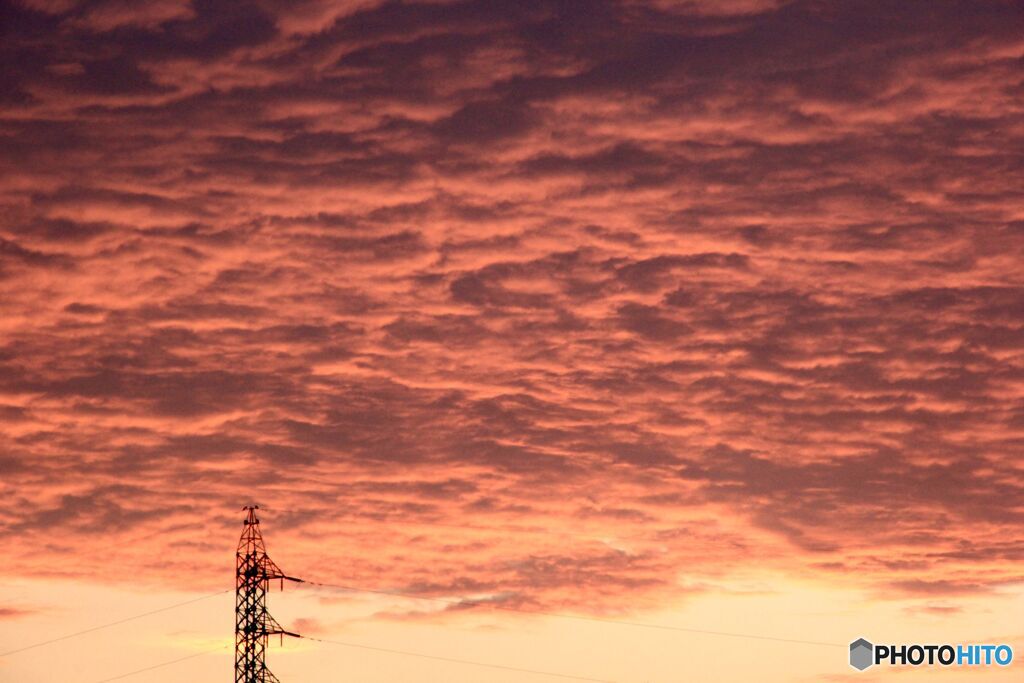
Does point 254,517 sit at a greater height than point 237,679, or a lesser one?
greater

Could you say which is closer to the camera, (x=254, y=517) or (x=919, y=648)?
(x=919, y=648)

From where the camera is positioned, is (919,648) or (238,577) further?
(238,577)

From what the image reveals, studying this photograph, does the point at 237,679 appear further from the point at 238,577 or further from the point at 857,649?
the point at 857,649

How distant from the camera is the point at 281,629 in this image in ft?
526

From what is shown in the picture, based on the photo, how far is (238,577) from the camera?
16212 cm

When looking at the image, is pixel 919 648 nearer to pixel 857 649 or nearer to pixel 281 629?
pixel 857 649

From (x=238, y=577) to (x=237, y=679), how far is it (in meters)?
9.90

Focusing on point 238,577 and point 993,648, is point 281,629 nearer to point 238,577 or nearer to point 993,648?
point 238,577

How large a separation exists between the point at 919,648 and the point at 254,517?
63.6 metres

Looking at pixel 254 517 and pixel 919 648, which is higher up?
pixel 254 517

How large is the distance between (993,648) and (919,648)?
6.68m

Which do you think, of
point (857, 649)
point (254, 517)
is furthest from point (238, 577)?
point (857, 649)

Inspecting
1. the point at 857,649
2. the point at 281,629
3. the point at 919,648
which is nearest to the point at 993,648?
the point at 919,648

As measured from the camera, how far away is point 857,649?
548 feet
